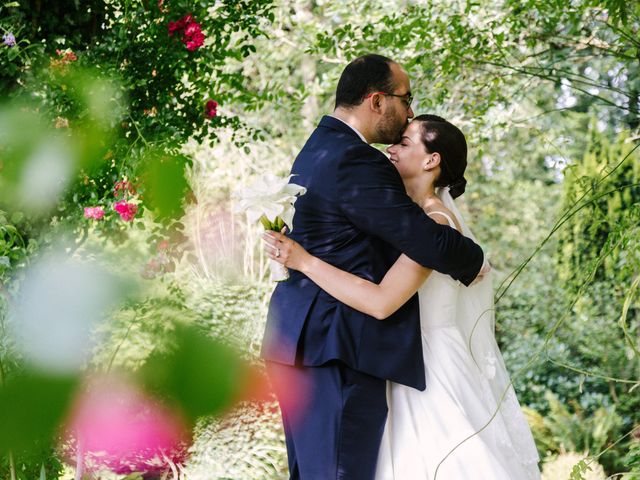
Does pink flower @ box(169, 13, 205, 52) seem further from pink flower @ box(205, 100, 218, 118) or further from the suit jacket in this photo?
the suit jacket

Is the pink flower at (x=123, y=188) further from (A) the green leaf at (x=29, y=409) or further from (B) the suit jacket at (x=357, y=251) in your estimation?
(B) the suit jacket at (x=357, y=251)

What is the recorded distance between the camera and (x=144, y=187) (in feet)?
11.5

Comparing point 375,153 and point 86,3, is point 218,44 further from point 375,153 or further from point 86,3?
point 375,153

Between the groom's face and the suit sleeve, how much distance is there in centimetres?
25

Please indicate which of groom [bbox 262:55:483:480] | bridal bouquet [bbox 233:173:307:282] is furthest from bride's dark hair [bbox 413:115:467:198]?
bridal bouquet [bbox 233:173:307:282]

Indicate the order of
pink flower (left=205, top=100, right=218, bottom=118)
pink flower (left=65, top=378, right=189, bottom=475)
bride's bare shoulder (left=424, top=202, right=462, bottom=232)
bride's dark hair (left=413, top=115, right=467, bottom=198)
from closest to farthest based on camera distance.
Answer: bride's bare shoulder (left=424, top=202, right=462, bottom=232) < bride's dark hair (left=413, top=115, right=467, bottom=198) < pink flower (left=205, top=100, right=218, bottom=118) < pink flower (left=65, top=378, right=189, bottom=475)

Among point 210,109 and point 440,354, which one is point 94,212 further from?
point 440,354

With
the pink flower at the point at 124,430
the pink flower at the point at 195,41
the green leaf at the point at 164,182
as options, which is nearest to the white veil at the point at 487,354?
the green leaf at the point at 164,182

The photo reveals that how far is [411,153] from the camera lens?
259 centimetres

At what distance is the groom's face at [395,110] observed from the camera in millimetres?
2533

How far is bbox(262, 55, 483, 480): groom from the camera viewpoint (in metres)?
2.24

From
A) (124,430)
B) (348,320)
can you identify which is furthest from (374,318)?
(124,430)

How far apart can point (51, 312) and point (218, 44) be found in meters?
1.38

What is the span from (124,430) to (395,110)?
9.17 ft
